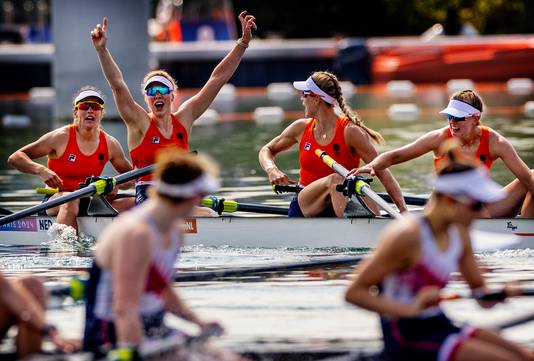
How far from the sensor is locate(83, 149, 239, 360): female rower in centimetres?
583

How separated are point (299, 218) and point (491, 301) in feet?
15.4

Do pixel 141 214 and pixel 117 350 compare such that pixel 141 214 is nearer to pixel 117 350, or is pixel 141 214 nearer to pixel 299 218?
pixel 117 350

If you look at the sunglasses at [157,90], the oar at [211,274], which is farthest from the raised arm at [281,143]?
the oar at [211,274]

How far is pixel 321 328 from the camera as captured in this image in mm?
8047

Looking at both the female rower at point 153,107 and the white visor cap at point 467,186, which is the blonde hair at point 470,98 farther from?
the white visor cap at point 467,186

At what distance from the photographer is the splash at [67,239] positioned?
11469 millimetres

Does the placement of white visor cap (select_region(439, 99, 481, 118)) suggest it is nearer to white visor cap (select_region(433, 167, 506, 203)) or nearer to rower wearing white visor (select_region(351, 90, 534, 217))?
rower wearing white visor (select_region(351, 90, 534, 217))

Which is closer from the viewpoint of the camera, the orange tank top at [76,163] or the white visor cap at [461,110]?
the white visor cap at [461,110]

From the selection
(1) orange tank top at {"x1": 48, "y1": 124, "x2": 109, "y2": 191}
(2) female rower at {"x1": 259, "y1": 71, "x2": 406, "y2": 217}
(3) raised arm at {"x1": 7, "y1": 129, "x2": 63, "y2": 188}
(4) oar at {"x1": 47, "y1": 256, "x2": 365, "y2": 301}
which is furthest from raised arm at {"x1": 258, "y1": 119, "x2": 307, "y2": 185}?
(4) oar at {"x1": 47, "y1": 256, "x2": 365, "y2": 301}

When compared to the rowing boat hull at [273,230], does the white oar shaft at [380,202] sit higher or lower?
higher

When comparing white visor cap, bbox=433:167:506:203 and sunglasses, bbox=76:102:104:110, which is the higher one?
white visor cap, bbox=433:167:506:203

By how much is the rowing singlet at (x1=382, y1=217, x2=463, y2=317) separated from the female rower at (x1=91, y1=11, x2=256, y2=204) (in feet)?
16.7

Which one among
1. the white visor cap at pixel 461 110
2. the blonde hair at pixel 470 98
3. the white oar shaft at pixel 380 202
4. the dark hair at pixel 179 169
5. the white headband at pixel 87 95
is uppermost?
the dark hair at pixel 179 169

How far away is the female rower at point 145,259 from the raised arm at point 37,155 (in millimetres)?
4966
